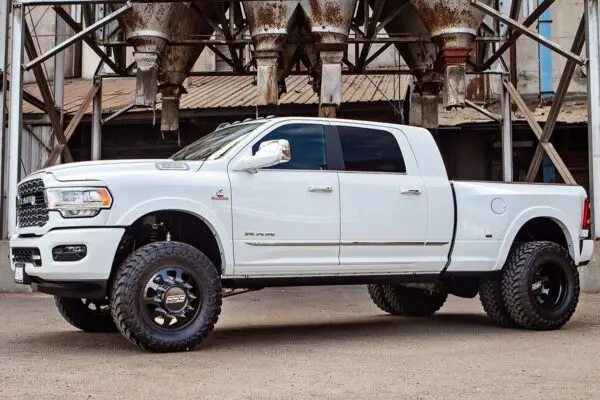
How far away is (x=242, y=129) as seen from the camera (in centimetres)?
727

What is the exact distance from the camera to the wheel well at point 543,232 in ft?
27.8

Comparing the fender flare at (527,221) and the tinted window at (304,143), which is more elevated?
the tinted window at (304,143)

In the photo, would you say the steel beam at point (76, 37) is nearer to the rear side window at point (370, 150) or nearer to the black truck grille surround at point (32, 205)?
the black truck grille surround at point (32, 205)

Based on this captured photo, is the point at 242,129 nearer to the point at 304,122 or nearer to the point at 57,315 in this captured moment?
the point at 304,122

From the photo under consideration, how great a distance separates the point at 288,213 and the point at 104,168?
5.31ft

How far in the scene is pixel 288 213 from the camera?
22.3ft

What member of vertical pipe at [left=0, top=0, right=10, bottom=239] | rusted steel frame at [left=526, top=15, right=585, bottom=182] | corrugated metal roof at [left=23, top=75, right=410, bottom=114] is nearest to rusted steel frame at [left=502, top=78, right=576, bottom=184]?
rusted steel frame at [left=526, top=15, right=585, bottom=182]

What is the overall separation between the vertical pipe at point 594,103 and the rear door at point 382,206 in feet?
16.8

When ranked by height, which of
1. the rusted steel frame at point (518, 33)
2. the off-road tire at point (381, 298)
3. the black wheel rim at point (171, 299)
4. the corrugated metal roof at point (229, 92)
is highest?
the rusted steel frame at point (518, 33)

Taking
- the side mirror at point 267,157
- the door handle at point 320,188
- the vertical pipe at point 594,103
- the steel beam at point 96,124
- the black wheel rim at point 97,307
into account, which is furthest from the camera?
the steel beam at point 96,124

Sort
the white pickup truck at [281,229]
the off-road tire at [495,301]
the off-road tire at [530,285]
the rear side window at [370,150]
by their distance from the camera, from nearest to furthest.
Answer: the white pickup truck at [281,229], the rear side window at [370,150], the off-road tire at [530,285], the off-road tire at [495,301]

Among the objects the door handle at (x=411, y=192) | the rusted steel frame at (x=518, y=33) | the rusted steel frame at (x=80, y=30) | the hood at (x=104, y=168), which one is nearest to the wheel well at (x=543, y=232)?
the door handle at (x=411, y=192)

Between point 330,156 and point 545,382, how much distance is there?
2885 millimetres

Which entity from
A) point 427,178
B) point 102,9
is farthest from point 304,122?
point 102,9
